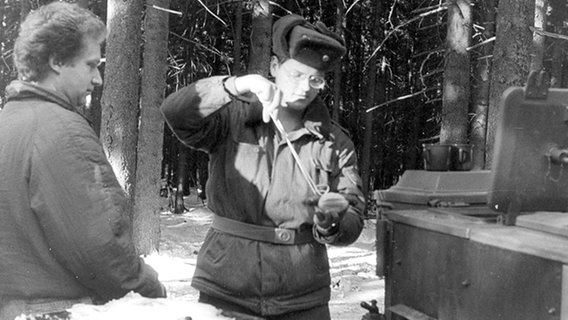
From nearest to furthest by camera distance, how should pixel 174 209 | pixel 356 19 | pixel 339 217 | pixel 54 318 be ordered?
pixel 54 318, pixel 339 217, pixel 174 209, pixel 356 19

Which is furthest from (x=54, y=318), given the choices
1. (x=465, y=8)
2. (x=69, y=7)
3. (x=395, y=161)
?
(x=395, y=161)

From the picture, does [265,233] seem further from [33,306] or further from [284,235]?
[33,306]

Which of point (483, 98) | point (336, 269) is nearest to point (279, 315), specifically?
point (336, 269)

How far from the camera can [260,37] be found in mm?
13094

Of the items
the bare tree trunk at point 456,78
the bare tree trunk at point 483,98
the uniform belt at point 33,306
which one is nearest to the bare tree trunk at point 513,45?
the bare tree trunk at point 456,78

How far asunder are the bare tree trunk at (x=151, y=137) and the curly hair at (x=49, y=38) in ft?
27.5

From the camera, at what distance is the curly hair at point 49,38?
8.55 feet

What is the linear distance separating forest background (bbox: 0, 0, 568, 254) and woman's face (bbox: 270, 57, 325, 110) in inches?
32.8

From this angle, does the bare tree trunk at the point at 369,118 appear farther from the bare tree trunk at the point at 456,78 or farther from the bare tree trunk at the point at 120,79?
the bare tree trunk at the point at 120,79

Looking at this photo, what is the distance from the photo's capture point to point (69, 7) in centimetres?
271

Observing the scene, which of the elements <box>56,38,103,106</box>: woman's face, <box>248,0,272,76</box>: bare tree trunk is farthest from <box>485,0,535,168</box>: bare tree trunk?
<box>56,38,103,106</box>: woman's face

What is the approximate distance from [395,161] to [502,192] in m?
25.0

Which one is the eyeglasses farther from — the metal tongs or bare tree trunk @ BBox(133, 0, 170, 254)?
bare tree trunk @ BBox(133, 0, 170, 254)

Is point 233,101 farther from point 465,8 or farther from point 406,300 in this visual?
point 465,8
